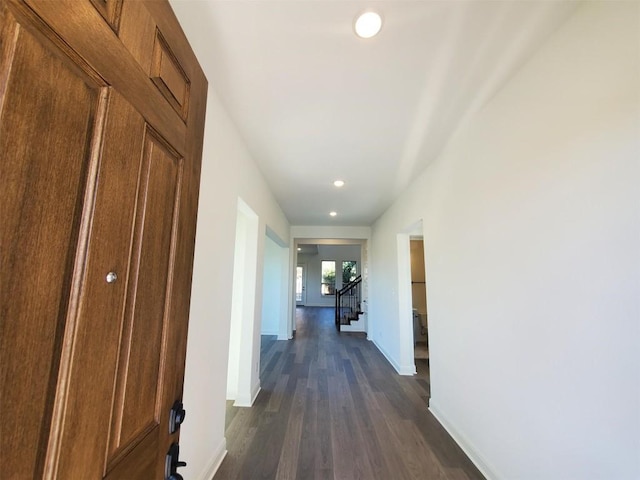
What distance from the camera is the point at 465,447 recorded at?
211cm

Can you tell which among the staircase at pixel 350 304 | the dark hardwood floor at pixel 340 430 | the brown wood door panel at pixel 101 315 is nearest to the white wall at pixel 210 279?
the dark hardwood floor at pixel 340 430

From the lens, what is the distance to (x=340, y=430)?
2445mm

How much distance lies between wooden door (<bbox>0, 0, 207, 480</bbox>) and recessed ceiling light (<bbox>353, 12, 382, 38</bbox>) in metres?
0.84

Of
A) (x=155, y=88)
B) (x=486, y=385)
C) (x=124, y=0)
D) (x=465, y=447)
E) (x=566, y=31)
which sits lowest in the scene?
(x=465, y=447)

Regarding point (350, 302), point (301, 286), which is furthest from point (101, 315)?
point (301, 286)

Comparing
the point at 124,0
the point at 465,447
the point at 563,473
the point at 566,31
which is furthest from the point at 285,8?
the point at 465,447

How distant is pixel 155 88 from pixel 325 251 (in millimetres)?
11929

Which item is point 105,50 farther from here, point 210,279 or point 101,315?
point 210,279

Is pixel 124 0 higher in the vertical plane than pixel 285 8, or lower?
lower

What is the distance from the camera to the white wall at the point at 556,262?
1.04 meters

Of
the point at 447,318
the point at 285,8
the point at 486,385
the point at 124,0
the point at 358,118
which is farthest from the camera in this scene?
the point at 447,318

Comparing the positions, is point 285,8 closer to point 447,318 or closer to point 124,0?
point 124,0

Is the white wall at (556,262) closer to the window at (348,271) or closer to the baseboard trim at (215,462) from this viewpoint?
the baseboard trim at (215,462)

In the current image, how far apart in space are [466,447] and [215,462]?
6.10 feet
